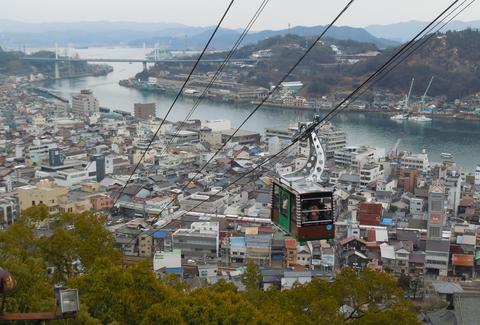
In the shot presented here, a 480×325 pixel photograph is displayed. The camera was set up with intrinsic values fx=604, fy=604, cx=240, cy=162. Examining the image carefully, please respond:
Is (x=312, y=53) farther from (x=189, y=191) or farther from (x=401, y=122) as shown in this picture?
(x=189, y=191)

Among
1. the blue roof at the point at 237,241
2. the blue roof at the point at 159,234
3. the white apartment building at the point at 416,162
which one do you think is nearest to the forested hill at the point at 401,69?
the white apartment building at the point at 416,162

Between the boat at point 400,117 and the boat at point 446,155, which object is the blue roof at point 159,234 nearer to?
the boat at point 446,155

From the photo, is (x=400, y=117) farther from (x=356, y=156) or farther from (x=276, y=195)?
(x=276, y=195)

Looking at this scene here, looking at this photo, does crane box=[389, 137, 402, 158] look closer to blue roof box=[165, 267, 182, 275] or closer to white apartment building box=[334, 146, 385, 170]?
white apartment building box=[334, 146, 385, 170]

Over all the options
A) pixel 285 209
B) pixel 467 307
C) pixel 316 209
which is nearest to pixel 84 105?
pixel 467 307

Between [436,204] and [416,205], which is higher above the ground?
[436,204]

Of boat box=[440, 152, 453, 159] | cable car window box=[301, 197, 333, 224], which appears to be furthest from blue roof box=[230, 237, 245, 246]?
boat box=[440, 152, 453, 159]
